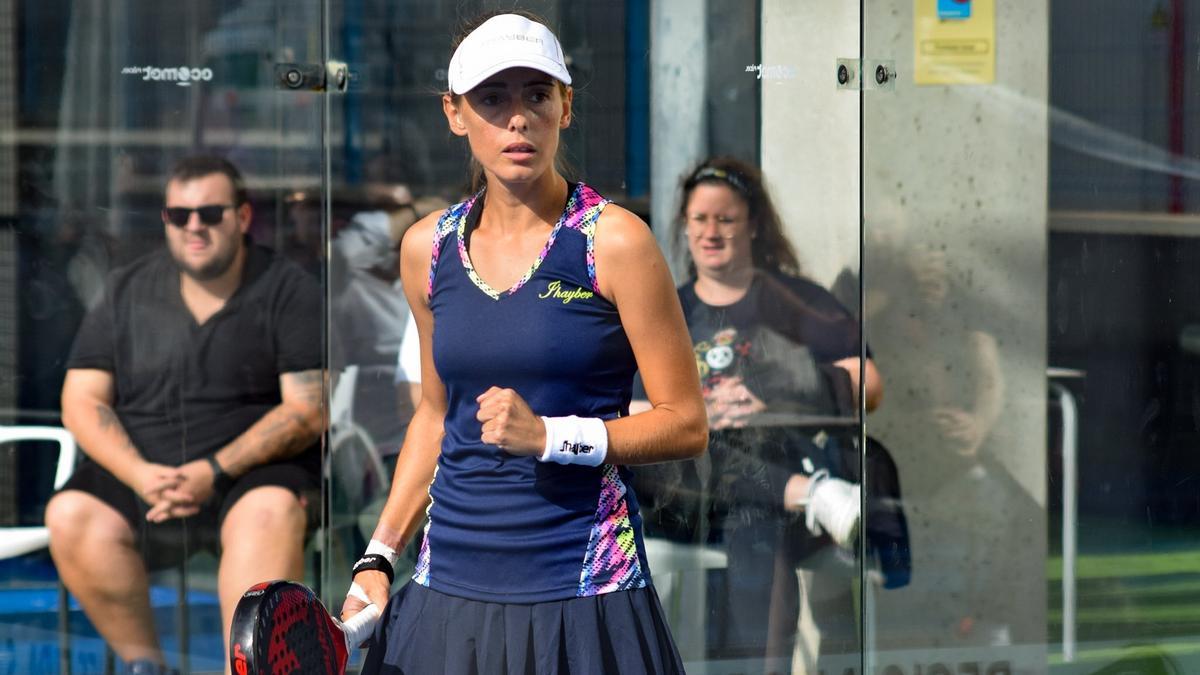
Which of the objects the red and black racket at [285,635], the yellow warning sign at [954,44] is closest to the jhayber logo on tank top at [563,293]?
the red and black racket at [285,635]

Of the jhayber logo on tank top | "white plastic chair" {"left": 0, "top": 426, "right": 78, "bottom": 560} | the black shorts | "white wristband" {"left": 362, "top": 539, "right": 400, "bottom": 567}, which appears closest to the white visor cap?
the jhayber logo on tank top

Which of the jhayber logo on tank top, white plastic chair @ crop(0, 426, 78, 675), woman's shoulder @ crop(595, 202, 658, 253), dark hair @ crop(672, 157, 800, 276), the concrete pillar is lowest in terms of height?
white plastic chair @ crop(0, 426, 78, 675)

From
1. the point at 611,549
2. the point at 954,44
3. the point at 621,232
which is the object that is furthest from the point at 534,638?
the point at 954,44

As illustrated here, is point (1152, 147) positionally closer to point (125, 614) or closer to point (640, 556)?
point (640, 556)

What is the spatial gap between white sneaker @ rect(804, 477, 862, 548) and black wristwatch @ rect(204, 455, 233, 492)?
1.56 metres

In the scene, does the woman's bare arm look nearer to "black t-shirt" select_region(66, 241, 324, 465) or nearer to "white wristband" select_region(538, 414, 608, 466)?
"white wristband" select_region(538, 414, 608, 466)

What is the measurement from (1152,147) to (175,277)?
2630mm

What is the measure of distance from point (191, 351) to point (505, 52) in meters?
2.15

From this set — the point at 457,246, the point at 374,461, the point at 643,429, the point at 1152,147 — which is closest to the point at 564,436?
the point at 643,429

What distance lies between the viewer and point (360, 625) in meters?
2.50

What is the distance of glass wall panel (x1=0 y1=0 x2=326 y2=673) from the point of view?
4246mm

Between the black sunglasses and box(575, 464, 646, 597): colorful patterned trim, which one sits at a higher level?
the black sunglasses

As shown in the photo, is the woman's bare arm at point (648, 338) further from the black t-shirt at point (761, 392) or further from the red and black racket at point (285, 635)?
the black t-shirt at point (761, 392)

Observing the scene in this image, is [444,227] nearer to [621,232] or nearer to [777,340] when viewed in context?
[621,232]
